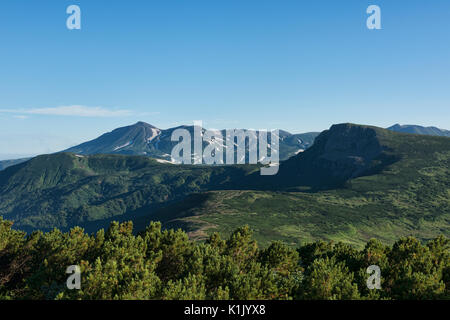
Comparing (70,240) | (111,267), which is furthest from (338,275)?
(70,240)

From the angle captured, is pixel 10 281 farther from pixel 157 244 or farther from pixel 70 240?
pixel 157 244

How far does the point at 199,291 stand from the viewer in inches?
1473

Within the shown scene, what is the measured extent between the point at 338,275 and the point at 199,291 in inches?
748

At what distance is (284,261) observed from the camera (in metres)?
60.3

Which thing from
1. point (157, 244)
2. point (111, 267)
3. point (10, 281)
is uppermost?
point (111, 267)

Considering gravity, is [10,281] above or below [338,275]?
below

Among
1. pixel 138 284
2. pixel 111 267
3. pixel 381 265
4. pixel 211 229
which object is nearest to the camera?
pixel 138 284

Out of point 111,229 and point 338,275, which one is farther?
point 111,229

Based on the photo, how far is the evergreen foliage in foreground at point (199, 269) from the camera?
120ft

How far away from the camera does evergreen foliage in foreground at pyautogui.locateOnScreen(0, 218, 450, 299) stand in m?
36.7

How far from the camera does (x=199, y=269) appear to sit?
147ft

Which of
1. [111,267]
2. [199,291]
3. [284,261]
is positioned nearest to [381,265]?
[284,261]
